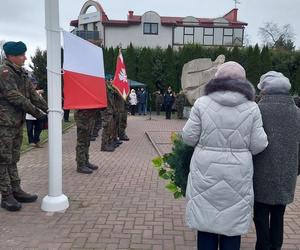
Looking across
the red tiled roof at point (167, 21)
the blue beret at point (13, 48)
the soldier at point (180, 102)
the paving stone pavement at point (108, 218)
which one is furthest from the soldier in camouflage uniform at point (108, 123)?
the red tiled roof at point (167, 21)

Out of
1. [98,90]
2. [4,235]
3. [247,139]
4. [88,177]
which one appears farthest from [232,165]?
[88,177]

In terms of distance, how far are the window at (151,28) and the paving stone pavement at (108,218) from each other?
37651 millimetres

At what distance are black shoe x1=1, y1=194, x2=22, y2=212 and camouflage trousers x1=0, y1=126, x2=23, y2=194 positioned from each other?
0.34 ft

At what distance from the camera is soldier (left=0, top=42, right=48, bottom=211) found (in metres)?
4.78

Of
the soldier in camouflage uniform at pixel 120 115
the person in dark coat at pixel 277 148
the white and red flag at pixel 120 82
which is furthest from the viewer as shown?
the soldier in camouflage uniform at pixel 120 115

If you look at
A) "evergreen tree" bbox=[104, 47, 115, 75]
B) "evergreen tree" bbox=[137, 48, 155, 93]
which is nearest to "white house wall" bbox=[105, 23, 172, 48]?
"evergreen tree" bbox=[104, 47, 115, 75]

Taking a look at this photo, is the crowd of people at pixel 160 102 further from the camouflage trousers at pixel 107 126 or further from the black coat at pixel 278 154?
the black coat at pixel 278 154

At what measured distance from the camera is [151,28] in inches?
1729

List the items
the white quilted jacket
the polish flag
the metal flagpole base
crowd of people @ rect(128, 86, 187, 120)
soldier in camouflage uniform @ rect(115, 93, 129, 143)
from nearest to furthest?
the white quilted jacket < the metal flagpole base < the polish flag < soldier in camouflage uniform @ rect(115, 93, 129, 143) < crowd of people @ rect(128, 86, 187, 120)

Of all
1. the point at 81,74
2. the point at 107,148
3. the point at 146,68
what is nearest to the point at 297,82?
the point at 146,68

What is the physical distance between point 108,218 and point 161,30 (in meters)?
40.7

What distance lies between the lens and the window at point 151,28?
43.7 m

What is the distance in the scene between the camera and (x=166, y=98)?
77.9ft

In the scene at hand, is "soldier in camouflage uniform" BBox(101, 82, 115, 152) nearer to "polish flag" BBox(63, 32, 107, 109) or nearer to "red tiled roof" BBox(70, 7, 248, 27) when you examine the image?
"polish flag" BBox(63, 32, 107, 109)
